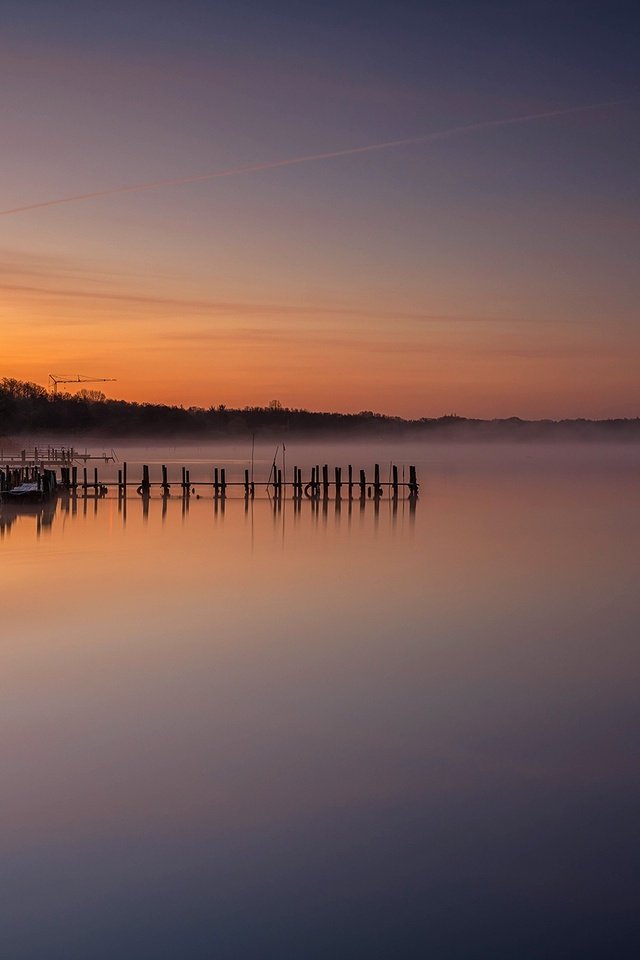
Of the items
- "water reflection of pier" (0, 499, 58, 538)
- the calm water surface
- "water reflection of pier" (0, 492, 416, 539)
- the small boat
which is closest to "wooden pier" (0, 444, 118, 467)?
"water reflection of pier" (0, 492, 416, 539)

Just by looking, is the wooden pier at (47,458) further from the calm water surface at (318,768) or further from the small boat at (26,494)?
the calm water surface at (318,768)

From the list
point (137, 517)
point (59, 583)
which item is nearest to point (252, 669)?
point (59, 583)

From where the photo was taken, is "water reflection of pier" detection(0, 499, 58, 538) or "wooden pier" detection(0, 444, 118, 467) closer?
"water reflection of pier" detection(0, 499, 58, 538)

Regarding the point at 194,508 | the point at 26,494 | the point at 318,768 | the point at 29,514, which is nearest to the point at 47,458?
the point at 26,494

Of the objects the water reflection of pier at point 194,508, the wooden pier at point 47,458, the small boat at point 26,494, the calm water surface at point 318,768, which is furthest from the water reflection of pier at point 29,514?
the wooden pier at point 47,458

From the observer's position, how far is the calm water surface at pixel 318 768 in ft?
22.8

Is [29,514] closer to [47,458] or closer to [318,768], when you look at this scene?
[318,768]

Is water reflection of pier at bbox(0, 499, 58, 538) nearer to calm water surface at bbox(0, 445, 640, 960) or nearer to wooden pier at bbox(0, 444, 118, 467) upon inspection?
calm water surface at bbox(0, 445, 640, 960)

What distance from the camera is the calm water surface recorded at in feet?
22.8

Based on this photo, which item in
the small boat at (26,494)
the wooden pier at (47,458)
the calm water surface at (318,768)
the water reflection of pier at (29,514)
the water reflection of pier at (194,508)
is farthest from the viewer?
the wooden pier at (47,458)

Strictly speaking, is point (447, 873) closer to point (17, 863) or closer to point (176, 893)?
point (176, 893)

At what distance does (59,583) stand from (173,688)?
9499mm

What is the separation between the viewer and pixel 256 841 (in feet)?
26.6

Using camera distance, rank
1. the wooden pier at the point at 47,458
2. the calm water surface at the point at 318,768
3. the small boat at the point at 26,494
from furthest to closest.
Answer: the wooden pier at the point at 47,458, the small boat at the point at 26,494, the calm water surface at the point at 318,768
